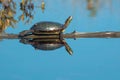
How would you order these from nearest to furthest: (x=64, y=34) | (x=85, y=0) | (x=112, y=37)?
(x=112, y=37)
(x=64, y=34)
(x=85, y=0)

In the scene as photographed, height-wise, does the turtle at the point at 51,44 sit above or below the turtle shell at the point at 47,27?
below

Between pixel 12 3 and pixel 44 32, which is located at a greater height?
pixel 44 32

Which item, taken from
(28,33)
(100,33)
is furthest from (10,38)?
(100,33)

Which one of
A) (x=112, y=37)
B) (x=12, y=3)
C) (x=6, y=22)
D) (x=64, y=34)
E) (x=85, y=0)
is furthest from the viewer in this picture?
(x=85, y=0)

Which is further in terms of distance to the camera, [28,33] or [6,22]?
[6,22]

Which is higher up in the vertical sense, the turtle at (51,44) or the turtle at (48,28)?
the turtle at (48,28)

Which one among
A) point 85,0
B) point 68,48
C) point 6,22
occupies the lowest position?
point 85,0

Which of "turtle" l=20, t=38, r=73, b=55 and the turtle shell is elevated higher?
the turtle shell

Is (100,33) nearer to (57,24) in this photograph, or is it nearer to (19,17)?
(57,24)
